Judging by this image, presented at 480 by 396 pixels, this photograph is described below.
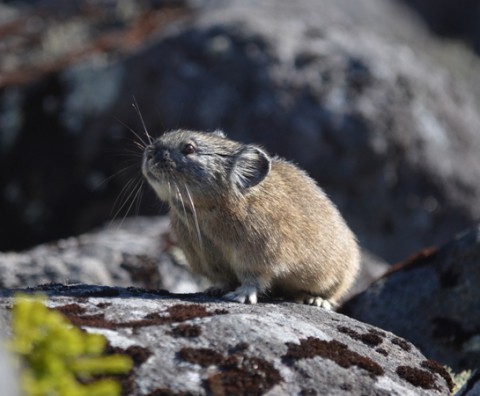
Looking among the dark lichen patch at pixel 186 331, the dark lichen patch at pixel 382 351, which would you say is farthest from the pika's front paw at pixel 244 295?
the dark lichen patch at pixel 186 331

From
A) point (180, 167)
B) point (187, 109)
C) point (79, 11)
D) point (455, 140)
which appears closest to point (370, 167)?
point (455, 140)

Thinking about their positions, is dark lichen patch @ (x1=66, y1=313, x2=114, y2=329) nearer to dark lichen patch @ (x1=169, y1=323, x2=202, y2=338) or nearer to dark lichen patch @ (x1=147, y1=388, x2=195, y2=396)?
dark lichen patch @ (x1=169, y1=323, x2=202, y2=338)

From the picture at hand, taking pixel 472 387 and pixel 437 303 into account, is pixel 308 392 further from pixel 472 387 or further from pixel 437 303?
pixel 437 303

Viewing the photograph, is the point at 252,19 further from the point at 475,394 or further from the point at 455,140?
the point at 475,394

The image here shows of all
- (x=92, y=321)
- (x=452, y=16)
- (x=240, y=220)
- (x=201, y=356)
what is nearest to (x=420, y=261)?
(x=240, y=220)

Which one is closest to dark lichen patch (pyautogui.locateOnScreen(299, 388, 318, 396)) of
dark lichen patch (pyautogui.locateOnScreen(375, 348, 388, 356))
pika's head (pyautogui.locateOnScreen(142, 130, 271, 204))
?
dark lichen patch (pyautogui.locateOnScreen(375, 348, 388, 356))

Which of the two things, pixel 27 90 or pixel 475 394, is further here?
pixel 27 90

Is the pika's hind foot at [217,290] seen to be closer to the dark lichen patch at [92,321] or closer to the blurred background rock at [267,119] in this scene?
the dark lichen patch at [92,321]
